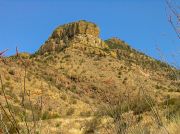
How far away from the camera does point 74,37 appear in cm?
5700

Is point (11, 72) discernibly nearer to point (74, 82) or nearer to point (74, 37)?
point (74, 82)

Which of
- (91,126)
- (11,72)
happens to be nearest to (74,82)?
(11,72)

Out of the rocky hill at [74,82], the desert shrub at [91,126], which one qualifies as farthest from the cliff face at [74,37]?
the desert shrub at [91,126]

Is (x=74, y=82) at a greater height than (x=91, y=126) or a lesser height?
greater

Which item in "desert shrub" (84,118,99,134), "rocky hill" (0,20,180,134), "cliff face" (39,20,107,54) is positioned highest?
"cliff face" (39,20,107,54)

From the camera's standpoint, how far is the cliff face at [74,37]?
184 feet

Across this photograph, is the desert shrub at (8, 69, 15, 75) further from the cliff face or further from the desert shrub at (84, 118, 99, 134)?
the cliff face

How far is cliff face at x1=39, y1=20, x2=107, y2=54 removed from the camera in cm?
5616

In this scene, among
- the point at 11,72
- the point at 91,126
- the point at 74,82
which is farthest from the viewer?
the point at 74,82

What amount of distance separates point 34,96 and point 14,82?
10.0 feet

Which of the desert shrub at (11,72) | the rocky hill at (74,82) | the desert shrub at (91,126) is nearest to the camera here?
the desert shrub at (91,126)

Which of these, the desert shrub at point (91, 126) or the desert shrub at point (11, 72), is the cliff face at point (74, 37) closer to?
the desert shrub at point (11, 72)

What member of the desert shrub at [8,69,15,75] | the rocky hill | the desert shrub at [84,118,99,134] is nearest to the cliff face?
the rocky hill

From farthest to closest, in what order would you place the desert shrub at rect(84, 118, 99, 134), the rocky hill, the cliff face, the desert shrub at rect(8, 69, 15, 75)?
the cliff face < the desert shrub at rect(8, 69, 15, 75) < the rocky hill < the desert shrub at rect(84, 118, 99, 134)
